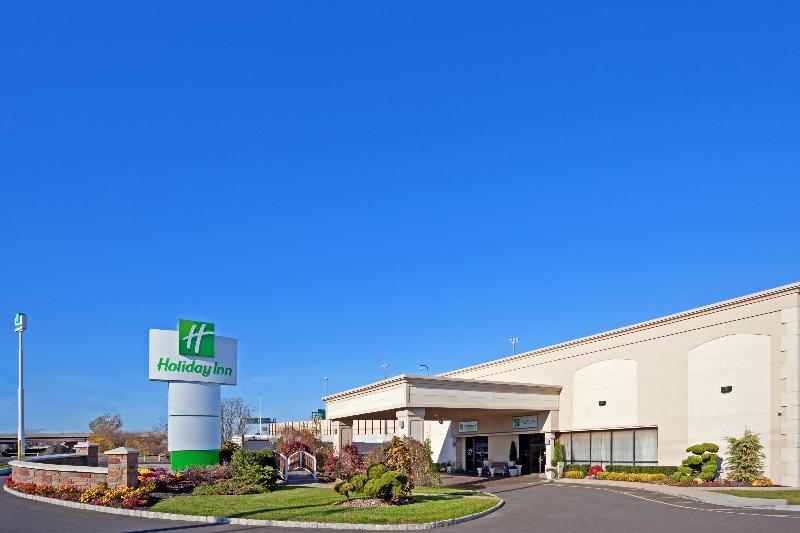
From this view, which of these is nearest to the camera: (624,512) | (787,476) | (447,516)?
(447,516)

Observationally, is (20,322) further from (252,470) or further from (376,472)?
(376,472)

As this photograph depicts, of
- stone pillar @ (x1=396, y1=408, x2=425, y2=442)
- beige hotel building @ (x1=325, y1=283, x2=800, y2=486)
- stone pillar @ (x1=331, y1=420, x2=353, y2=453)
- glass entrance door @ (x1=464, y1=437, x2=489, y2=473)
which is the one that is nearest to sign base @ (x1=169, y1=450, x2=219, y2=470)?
stone pillar @ (x1=396, y1=408, x2=425, y2=442)

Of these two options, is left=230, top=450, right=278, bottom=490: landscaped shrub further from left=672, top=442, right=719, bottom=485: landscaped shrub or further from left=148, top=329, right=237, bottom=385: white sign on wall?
left=672, top=442, right=719, bottom=485: landscaped shrub

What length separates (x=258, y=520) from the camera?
64.6 feet

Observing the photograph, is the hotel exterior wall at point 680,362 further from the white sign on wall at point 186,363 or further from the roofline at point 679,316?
the white sign on wall at point 186,363

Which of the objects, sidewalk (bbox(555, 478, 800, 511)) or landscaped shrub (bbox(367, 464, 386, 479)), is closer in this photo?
landscaped shrub (bbox(367, 464, 386, 479))

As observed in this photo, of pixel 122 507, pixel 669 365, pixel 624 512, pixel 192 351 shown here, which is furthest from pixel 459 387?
pixel 122 507

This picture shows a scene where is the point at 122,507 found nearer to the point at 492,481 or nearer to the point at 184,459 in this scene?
the point at 184,459

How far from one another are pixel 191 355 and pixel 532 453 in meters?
23.6

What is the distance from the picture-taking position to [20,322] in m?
45.9

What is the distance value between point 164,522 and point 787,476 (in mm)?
24662

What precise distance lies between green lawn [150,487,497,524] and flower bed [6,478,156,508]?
703 mm

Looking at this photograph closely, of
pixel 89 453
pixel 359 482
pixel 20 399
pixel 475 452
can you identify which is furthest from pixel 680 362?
pixel 20 399

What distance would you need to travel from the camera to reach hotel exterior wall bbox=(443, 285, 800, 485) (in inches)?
1196
